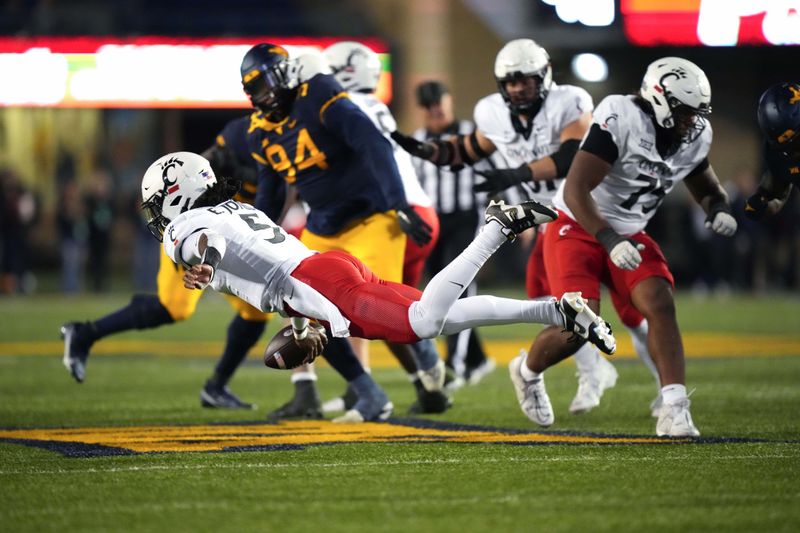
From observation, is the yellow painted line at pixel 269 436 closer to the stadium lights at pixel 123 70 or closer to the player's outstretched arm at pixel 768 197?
the player's outstretched arm at pixel 768 197

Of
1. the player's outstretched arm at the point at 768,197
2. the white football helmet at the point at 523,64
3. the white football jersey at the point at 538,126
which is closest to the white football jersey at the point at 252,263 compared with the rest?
the white football helmet at the point at 523,64

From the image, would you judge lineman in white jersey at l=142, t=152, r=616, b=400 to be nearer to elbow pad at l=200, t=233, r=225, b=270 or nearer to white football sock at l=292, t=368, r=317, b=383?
elbow pad at l=200, t=233, r=225, b=270

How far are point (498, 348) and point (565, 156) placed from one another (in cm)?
494

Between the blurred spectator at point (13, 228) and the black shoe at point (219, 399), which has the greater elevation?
the black shoe at point (219, 399)

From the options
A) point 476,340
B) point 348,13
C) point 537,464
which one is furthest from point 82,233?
point 537,464

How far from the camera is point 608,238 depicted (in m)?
5.62

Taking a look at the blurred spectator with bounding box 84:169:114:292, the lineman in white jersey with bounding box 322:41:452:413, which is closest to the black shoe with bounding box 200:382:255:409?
the lineman in white jersey with bounding box 322:41:452:413

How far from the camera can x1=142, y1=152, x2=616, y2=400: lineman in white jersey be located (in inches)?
199

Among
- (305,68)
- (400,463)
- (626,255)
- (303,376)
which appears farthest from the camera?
(303,376)

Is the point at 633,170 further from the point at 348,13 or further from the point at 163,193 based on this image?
the point at 348,13

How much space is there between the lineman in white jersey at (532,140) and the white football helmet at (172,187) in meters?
1.53

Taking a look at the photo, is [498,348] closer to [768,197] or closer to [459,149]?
[459,149]

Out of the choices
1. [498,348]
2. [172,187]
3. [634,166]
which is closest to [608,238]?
[634,166]

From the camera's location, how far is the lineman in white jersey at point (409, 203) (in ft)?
22.0
